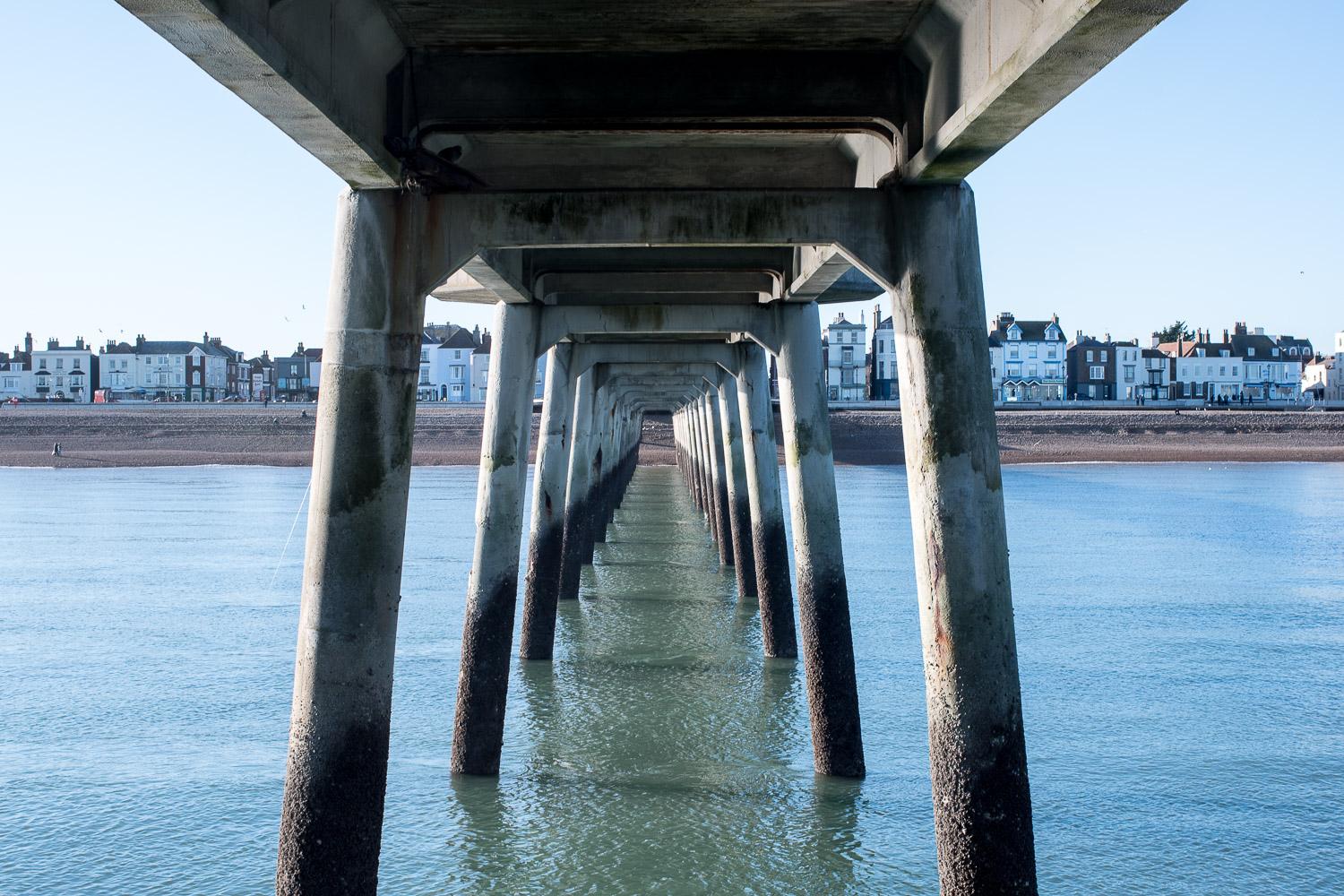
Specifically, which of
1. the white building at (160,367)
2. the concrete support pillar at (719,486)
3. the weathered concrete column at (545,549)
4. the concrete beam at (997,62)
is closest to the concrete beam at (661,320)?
the weathered concrete column at (545,549)

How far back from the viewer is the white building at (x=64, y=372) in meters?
121

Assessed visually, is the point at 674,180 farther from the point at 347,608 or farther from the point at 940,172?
the point at 347,608

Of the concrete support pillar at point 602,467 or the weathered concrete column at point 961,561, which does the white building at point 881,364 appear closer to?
the concrete support pillar at point 602,467

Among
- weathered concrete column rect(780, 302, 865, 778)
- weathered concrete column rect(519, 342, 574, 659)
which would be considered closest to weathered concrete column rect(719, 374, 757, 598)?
weathered concrete column rect(519, 342, 574, 659)

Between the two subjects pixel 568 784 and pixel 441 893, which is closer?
pixel 441 893

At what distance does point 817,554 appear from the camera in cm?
1136

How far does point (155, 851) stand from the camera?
8906 mm

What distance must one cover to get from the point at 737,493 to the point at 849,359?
81.7 meters

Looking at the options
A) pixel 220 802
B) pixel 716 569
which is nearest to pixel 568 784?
pixel 220 802

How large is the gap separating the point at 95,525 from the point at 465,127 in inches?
1141

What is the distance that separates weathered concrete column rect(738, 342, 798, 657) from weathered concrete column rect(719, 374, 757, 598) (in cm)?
279

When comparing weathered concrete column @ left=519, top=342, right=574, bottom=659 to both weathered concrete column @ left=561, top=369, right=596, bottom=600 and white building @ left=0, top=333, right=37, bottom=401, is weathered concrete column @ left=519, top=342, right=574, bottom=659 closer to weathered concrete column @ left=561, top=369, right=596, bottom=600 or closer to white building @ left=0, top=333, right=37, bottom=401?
weathered concrete column @ left=561, top=369, right=596, bottom=600

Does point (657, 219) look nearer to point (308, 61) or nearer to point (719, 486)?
point (308, 61)

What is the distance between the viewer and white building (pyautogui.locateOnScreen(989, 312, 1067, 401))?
3942 inches
